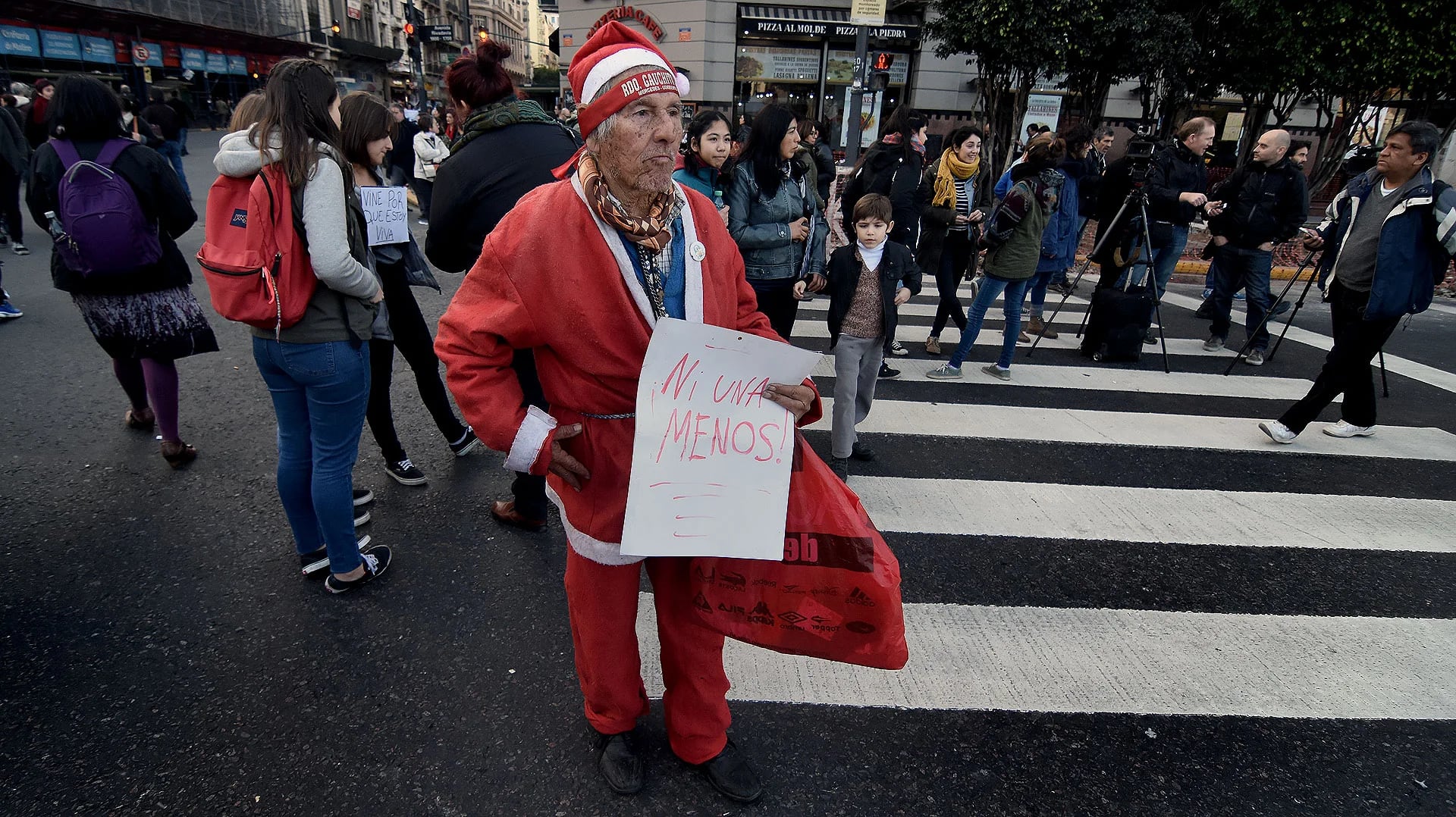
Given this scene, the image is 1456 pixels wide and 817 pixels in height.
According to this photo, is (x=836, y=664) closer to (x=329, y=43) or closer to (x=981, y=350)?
(x=981, y=350)

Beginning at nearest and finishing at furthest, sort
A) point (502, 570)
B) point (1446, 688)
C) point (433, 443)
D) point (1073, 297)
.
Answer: point (1446, 688) < point (502, 570) < point (433, 443) < point (1073, 297)

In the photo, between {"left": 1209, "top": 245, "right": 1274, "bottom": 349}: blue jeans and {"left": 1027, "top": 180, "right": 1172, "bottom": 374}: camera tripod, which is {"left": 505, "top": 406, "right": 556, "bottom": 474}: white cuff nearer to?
{"left": 1027, "top": 180, "right": 1172, "bottom": 374}: camera tripod

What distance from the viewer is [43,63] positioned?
89.1ft

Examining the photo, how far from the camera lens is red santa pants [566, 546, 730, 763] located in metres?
2.02

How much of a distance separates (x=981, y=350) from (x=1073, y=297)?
3.17 metres

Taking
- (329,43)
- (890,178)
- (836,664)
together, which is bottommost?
(836,664)

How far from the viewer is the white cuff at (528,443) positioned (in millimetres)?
1734

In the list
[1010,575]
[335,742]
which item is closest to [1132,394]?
[1010,575]

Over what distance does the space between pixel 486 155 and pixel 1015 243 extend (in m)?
4.24

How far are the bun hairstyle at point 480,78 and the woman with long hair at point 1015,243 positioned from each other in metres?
3.97

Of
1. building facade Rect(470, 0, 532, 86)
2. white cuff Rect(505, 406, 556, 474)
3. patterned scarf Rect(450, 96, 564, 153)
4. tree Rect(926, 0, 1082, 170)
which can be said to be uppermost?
building facade Rect(470, 0, 532, 86)

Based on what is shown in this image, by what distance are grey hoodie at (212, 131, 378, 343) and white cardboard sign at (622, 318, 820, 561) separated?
5.09ft

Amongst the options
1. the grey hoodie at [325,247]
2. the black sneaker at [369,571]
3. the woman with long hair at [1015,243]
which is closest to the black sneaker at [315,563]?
the black sneaker at [369,571]

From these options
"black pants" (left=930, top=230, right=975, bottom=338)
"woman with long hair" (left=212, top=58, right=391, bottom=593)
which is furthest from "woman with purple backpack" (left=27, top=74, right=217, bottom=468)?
"black pants" (left=930, top=230, right=975, bottom=338)
